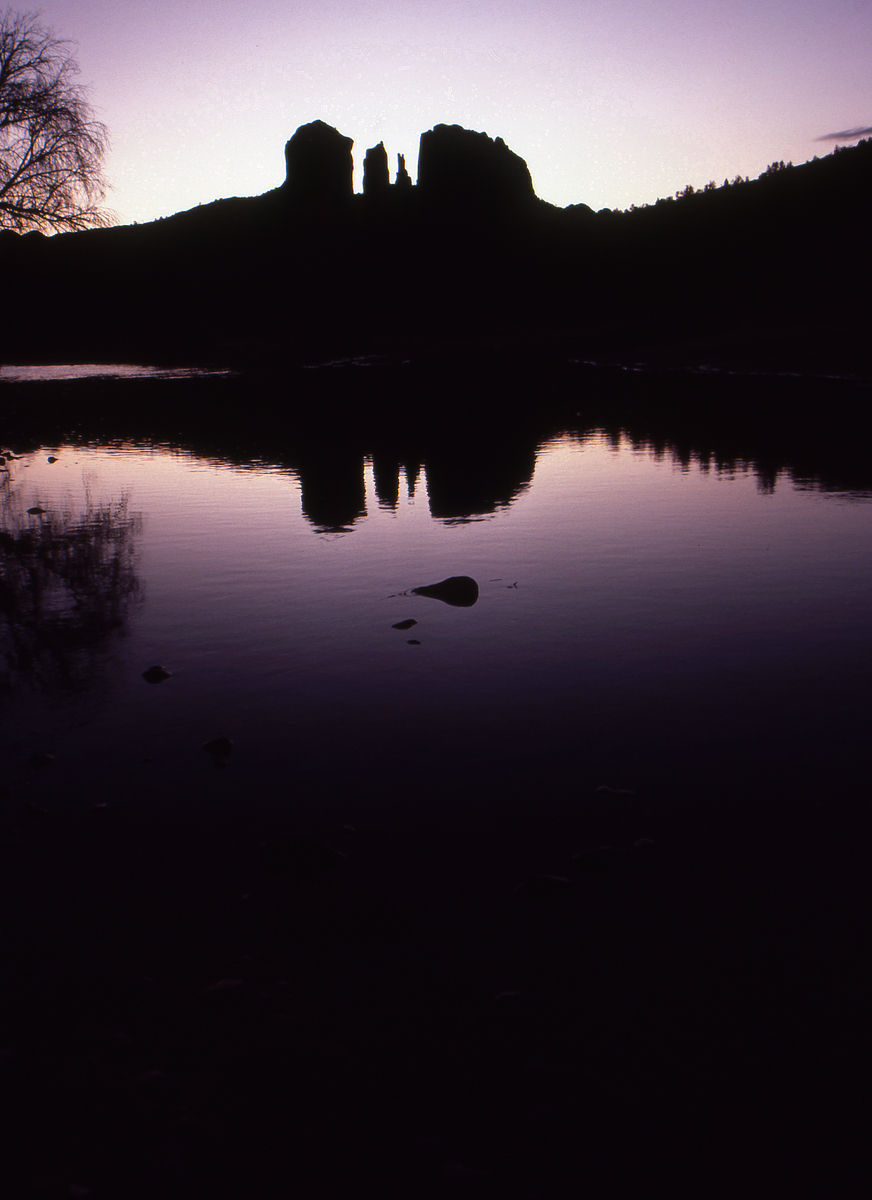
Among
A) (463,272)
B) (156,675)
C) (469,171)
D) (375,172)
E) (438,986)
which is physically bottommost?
(438,986)

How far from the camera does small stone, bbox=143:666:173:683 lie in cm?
840

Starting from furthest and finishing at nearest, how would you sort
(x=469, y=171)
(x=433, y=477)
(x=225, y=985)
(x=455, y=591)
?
(x=469, y=171)
(x=433, y=477)
(x=455, y=591)
(x=225, y=985)

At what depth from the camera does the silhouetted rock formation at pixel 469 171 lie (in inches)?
6240

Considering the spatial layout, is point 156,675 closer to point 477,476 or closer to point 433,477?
point 433,477

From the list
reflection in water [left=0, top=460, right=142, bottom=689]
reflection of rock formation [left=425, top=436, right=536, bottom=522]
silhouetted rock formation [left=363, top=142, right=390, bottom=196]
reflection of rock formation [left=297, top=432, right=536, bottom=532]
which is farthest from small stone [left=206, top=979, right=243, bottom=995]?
silhouetted rock formation [left=363, top=142, right=390, bottom=196]

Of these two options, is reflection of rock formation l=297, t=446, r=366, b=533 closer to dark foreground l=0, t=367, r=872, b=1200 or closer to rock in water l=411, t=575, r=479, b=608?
rock in water l=411, t=575, r=479, b=608

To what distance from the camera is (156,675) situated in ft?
27.7

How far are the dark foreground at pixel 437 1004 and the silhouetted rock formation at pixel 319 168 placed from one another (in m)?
178

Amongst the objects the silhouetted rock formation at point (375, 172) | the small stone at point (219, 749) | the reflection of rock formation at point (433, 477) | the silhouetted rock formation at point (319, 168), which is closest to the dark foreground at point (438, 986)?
the small stone at point (219, 749)

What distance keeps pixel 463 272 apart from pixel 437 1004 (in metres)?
149

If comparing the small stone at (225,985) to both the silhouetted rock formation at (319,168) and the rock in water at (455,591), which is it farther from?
the silhouetted rock formation at (319,168)

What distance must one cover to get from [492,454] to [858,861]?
2084cm

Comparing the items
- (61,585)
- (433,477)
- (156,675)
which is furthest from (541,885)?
(433,477)

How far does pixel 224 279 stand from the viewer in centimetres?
15125
